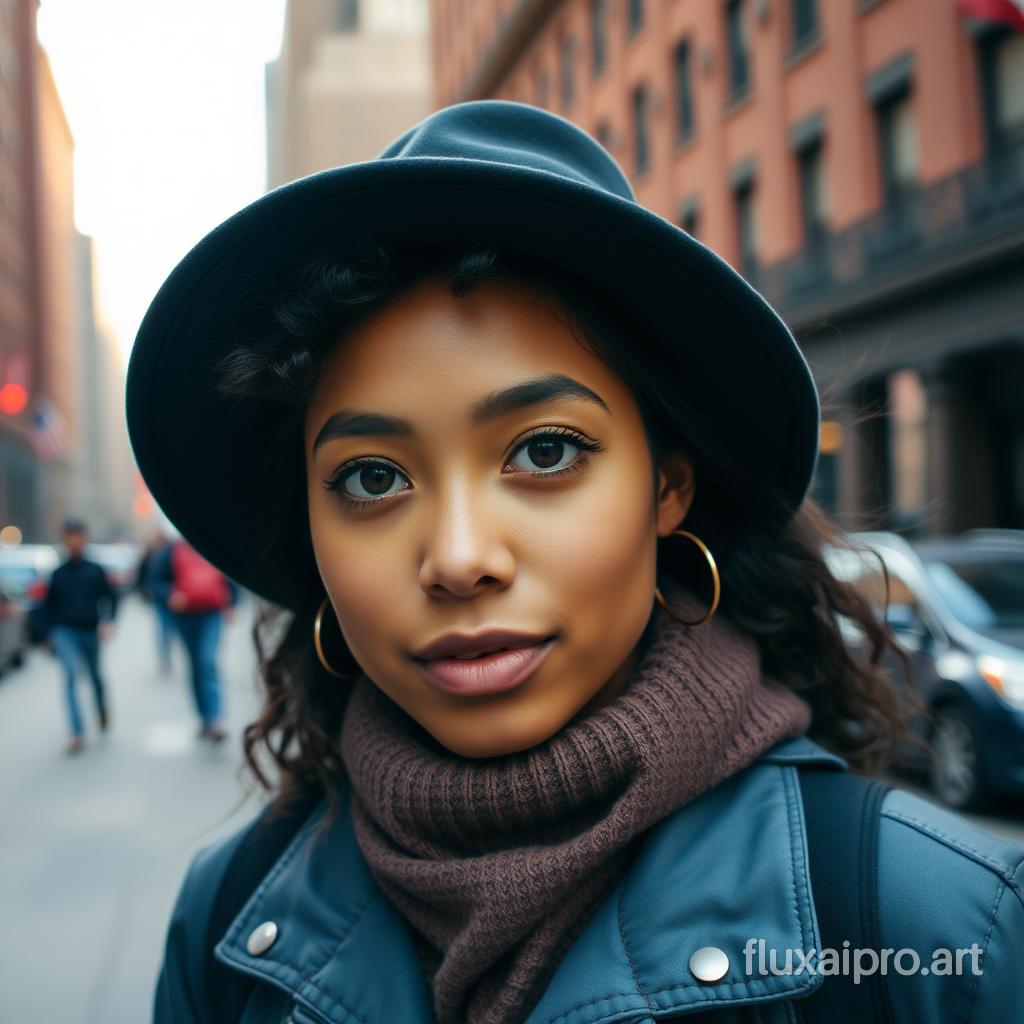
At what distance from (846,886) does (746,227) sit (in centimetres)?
2281

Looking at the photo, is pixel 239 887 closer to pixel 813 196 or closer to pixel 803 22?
pixel 813 196

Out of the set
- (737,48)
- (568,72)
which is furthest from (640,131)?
(568,72)

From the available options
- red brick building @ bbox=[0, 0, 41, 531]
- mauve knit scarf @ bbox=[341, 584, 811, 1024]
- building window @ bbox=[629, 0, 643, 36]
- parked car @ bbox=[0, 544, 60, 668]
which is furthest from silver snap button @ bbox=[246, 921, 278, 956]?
red brick building @ bbox=[0, 0, 41, 531]

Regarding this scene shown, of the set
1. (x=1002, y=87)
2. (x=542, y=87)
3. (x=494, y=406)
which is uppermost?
(x=542, y=87)

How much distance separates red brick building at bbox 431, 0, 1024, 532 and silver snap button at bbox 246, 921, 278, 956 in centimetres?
1150

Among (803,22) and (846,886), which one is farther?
(803,22)

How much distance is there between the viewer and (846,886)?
1331 mm

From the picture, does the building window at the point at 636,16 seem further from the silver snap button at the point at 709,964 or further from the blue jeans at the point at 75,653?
the silver snap button at the point at 709,964

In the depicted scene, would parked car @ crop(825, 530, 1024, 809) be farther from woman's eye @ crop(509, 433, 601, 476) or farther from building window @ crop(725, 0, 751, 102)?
building window @ crop(725, 0, 751, 102)

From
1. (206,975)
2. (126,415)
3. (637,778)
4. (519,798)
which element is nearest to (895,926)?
(637,778)

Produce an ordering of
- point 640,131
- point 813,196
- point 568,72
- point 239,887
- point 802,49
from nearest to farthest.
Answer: point 239,887 < point 802,49 < point 813,196 < point 640,131 < point 568,72

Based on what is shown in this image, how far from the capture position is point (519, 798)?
139cm

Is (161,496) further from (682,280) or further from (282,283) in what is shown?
(682,280)

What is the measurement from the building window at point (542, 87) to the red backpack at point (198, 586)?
27.0 m
